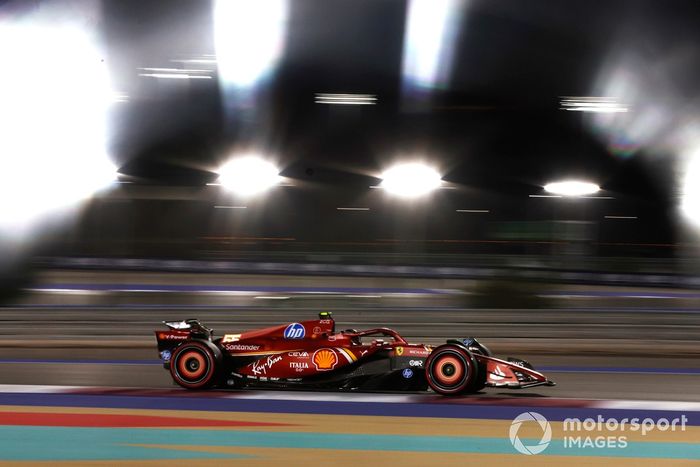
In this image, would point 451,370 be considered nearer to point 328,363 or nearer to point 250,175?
point 328,363

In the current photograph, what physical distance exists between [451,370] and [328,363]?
923 millimetres

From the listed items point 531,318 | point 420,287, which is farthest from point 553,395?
point 420,287

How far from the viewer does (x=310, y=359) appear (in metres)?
5.72

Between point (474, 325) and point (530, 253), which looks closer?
point (474, 325)

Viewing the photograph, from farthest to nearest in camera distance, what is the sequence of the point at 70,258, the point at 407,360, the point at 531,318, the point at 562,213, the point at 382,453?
the point at 70,258 → the point at 562,213 → the point at 531,318 → the point at 407,360 → the point at 382,453

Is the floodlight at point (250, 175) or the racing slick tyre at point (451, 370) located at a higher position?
the floodlight at point (250, 175)

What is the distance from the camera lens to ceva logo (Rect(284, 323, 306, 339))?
5867mm

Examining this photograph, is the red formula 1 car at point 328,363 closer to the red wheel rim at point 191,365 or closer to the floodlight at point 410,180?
the red wheel rim at point 191,365

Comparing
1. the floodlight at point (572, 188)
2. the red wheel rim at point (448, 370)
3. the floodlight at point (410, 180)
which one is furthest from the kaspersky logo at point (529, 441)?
the floodlight at point (572, 188)

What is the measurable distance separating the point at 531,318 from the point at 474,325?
1426 mm

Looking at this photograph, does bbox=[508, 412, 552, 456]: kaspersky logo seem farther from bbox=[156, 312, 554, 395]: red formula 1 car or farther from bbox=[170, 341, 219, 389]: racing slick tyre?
bbox=[170, 341, 219, 389]: racing slick tyre

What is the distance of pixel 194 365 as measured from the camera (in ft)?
19.4

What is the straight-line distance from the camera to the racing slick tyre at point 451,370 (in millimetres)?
5449

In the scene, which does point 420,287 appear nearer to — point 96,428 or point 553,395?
point 553,395
